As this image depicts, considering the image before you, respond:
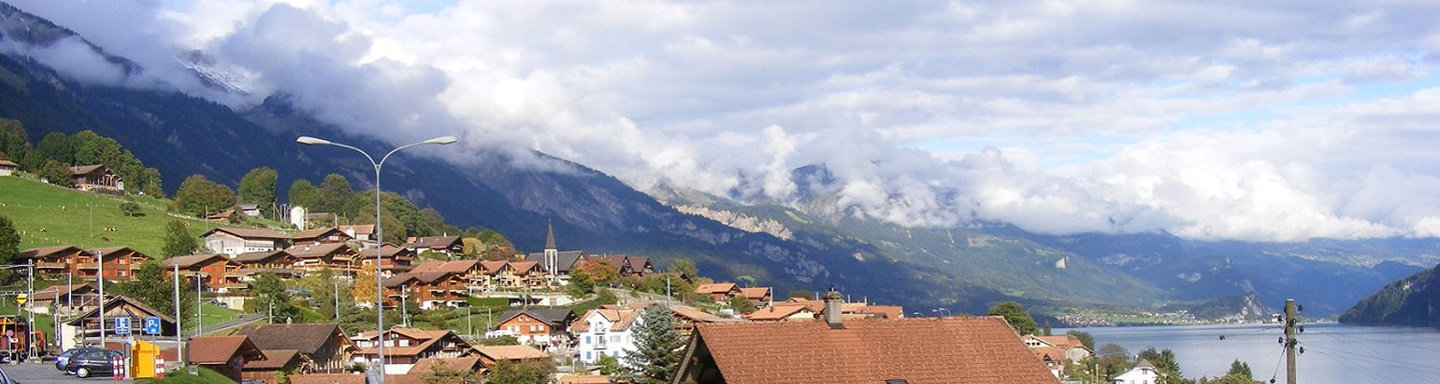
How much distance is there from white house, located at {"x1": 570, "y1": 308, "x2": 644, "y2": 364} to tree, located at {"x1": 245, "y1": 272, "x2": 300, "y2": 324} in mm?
21131

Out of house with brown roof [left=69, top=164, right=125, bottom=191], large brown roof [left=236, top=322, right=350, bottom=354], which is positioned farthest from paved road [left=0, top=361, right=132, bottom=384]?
house with brown roof [left=69, top=164, right=125, bottom=191]

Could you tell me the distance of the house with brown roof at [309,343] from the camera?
268ft

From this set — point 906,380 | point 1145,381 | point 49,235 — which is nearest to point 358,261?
point 49,235

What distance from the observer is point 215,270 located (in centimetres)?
12175

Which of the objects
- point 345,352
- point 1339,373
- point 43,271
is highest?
point 43,271

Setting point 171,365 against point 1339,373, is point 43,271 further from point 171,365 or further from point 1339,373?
point 1339,373

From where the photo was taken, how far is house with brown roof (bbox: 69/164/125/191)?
531 ft

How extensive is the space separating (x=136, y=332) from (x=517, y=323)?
32309 millimetres

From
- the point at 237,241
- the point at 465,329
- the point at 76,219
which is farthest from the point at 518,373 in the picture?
the point at 76,219

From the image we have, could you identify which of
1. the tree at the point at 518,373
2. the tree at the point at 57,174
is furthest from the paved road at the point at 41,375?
the tree at the point at 57,174

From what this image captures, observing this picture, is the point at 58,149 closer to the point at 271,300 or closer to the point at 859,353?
the point at 271,300

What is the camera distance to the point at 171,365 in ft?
177

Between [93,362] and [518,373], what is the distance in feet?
122

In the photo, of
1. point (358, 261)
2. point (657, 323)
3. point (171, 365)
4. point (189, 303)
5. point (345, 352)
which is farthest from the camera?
point (358, 261)
